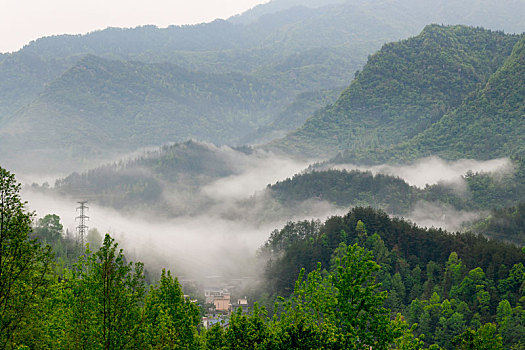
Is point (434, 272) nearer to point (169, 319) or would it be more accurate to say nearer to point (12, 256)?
point (169, 319)

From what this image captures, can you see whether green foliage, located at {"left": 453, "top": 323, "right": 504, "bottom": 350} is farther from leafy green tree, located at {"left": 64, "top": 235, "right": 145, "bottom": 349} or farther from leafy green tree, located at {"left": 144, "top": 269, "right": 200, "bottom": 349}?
leafy green tree, located at {"left": 64, "top": 235, "right": 145, "bottom": 349}

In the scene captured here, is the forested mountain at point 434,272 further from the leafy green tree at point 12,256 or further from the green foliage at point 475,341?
the leafy green tree at point 12,256

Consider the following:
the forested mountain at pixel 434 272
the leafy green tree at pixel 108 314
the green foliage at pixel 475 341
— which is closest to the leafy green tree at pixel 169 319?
the leafy green tree at pixel 108 314

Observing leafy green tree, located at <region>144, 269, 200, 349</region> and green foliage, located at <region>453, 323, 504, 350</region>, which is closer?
leafy green tree, located at <region>144, 269, 200, 349</region>

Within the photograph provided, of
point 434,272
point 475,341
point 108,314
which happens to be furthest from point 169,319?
point 434,272

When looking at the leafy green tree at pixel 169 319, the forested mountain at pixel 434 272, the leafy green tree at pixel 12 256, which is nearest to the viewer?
the leafy green tree at pixel 12 256

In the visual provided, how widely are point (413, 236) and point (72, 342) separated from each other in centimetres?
13080

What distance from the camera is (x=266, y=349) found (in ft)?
180

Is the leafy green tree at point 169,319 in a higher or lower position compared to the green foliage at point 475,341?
higher

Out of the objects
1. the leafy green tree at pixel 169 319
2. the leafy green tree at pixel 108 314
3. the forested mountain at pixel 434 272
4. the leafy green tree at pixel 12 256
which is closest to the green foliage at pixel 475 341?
the leafy green tree at pixel 169 319

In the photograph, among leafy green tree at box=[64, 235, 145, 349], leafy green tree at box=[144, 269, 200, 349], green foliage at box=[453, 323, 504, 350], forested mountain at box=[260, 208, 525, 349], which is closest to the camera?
leafy green tree at box=[64, 235, 145, 349]

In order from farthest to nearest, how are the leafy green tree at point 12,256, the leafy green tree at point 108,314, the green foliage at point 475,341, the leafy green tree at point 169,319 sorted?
the green foliage at point 475,341 < the leafy green tree at point 169,319 < the leafy green tree at point 108,314 < the leafy green tree at point 12,256

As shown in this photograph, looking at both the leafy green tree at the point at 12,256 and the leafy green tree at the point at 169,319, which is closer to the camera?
the leafy green tree at the point at 12,256

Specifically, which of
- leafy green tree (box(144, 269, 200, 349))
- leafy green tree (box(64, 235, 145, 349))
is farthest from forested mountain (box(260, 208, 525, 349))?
leafy green tree (box(64, 235, 145, 349))
